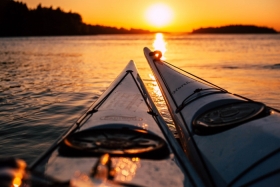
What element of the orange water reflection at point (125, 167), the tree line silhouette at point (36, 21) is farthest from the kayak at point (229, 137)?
the tree line silhouette at point (36, 21)

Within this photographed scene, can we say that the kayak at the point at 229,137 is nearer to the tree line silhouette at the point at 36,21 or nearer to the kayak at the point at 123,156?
the kayak at the point at 123,156

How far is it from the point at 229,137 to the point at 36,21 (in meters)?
98.9

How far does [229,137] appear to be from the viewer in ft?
10.3

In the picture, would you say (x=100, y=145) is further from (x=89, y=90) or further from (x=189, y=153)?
(x=89, y=90)

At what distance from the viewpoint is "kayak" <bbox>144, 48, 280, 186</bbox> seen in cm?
258

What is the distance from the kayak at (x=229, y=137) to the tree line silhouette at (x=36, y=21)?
8816 centimetres

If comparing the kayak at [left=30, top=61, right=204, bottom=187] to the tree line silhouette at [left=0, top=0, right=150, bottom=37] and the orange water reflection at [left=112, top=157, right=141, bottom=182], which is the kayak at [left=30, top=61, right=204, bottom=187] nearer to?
the orange water reflection at [left=112, top=157, right=141, bottom=182]

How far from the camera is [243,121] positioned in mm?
3270

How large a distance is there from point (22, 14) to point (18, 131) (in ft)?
304

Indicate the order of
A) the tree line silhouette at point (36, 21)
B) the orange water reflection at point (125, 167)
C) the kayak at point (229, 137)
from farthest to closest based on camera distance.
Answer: the tree line silhouette at point (36, 21)
the kayak at point (229, 137)
the orange water reflection at point (125, 167)

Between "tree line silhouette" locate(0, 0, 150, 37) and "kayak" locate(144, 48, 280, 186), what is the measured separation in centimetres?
8816

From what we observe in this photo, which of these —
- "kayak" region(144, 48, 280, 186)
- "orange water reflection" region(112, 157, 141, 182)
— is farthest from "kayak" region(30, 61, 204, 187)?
"kayak" region(144, 48, 280, 186)

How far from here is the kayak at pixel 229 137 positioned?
8.46 feet

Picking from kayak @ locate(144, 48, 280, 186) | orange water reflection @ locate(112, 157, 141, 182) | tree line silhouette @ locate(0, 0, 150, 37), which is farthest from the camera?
tree line silhouette @ locate(0, 0, 150, 37)
